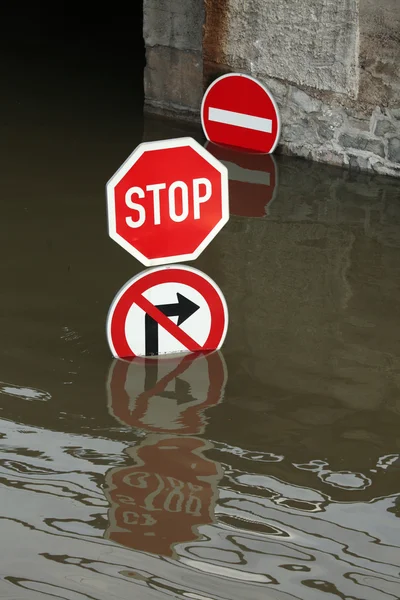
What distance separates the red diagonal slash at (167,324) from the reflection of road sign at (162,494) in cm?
60

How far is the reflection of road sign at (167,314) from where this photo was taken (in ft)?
15.2

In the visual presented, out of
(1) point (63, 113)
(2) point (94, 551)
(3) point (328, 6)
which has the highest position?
(3) point (328, 6)

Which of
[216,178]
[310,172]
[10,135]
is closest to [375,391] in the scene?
[216,178]

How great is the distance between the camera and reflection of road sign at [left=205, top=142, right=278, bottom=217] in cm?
703

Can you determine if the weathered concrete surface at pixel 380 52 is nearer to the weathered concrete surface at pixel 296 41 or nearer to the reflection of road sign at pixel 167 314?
the weathered concrete surface at pixel 296 41

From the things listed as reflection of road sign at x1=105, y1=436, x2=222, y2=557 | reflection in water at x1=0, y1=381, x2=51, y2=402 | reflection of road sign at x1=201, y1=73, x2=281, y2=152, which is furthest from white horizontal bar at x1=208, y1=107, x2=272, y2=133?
reflection of road sign at x1=105, y1=436, x2=222, y2=557

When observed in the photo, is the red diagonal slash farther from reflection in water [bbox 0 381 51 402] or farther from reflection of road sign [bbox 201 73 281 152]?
Answer: reflection of road sign [bbox 201 73 281 152]

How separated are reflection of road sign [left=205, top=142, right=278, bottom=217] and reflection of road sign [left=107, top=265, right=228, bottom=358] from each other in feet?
6.91

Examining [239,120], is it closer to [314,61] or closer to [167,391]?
[314,61]

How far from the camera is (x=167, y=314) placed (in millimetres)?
4738

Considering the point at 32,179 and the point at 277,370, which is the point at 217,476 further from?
the point at 32,179

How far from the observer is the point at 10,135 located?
27.6 feet

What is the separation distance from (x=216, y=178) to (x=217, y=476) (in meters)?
1.23

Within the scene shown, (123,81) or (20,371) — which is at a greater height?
(123,81)
